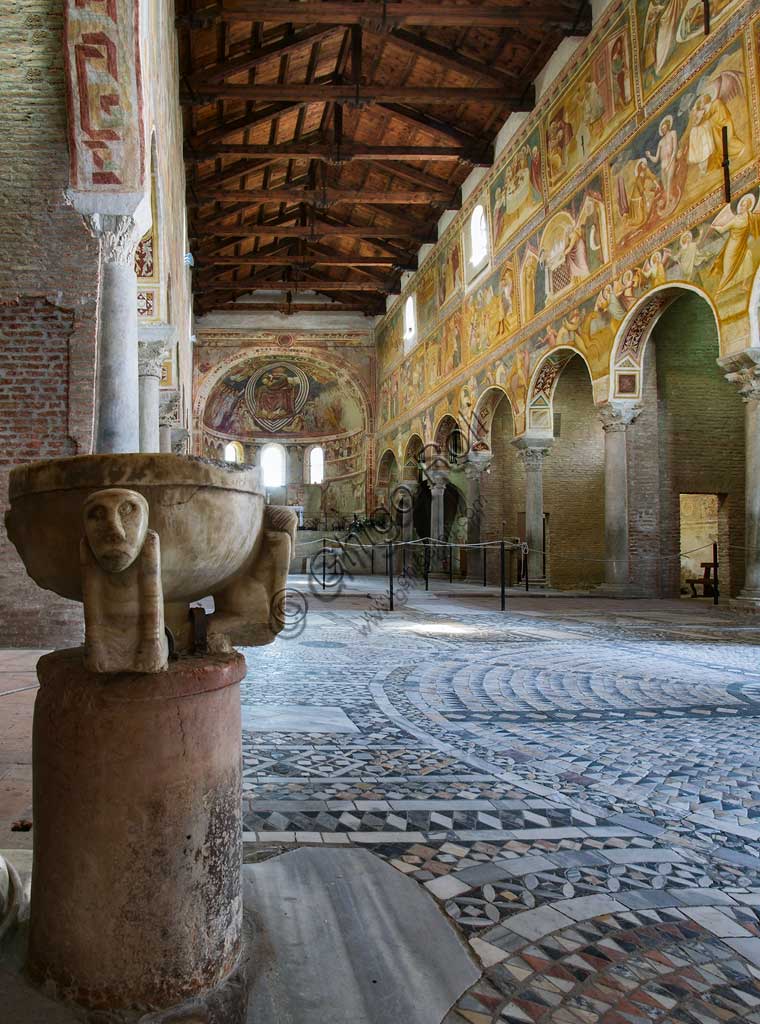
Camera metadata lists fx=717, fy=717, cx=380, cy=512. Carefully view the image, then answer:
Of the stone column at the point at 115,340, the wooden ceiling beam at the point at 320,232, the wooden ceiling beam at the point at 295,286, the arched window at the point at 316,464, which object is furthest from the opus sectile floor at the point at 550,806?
the arched window at the point at 316,464

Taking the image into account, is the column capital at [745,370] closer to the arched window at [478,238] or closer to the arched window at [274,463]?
the arched window at [478,238]

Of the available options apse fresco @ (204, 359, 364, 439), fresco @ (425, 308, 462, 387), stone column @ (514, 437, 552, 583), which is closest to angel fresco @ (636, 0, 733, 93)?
stone column @ (514, 437, 552, 583)

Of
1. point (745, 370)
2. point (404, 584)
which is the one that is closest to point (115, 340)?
point (745, 370)

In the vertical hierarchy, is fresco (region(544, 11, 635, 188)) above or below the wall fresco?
above

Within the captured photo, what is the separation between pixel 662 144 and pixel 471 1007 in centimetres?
1250

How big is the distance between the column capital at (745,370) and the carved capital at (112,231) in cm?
780

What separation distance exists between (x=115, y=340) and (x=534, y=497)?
11.8 metres

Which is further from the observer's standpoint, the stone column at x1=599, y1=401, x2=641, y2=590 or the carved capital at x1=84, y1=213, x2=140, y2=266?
the stone column at x1=599, y1=401, x2=641, y2=590

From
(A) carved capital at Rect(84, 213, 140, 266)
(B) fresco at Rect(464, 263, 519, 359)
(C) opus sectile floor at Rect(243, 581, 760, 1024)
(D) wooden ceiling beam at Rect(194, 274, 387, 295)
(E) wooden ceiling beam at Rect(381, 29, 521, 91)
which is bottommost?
(C) opus sectile floor at Rect(243, 581, 760, 1024)

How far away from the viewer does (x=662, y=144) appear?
1121 centimetres

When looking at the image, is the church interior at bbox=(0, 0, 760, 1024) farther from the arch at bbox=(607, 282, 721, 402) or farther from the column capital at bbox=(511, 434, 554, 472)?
the column capital at bbox=(511, 434, 554, 472)

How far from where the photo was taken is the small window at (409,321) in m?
24.9

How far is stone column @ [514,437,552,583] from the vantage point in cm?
1644

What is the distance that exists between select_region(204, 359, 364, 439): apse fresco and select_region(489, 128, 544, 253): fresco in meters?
15.3
